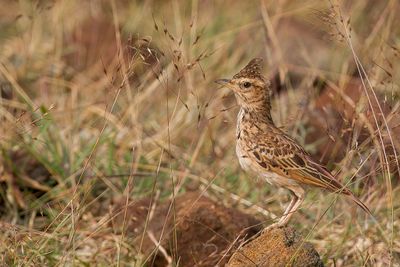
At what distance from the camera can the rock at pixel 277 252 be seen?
14.9ft

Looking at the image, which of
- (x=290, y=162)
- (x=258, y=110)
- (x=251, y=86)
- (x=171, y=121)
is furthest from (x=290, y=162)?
(x=171, y=121)

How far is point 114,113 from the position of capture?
7.76 meters

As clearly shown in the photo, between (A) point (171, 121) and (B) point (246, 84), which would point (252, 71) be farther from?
(A) point (171, 121)

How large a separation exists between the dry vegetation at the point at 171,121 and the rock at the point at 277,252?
13 cm

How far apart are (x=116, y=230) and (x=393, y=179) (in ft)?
7.03

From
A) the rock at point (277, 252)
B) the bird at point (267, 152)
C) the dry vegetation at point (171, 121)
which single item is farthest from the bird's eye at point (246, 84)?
the rock at point (277, 252)

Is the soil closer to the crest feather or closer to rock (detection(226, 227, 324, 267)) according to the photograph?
rock (detection(226, 227, 324, 267))

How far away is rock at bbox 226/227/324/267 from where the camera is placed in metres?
4.55

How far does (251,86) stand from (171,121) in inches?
86.1

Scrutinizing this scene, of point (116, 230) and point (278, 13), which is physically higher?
point (278, 13)

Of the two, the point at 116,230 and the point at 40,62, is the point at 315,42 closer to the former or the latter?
the point at 40,62

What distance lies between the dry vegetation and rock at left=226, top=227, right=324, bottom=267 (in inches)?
5.0

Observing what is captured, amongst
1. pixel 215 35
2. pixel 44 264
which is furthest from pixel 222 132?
pixel 44 264

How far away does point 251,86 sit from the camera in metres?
5.50
